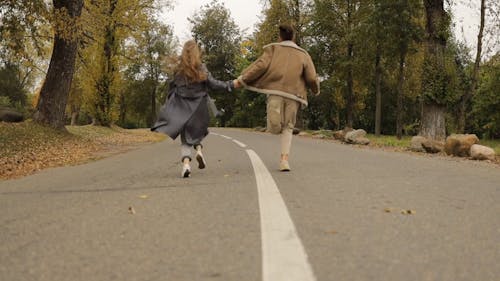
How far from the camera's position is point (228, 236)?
3.06 meters

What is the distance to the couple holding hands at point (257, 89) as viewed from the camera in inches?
278

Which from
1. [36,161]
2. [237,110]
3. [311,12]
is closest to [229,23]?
[237,110]

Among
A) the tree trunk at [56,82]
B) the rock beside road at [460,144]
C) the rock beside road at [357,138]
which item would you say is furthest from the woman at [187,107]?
the rock beside road at [357,138]

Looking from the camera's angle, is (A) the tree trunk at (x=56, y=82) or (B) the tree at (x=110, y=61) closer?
(A) the tree trunk at (x=56, y=82)

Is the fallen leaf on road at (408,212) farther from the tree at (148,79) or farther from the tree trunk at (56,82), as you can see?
the tree at (148,79)

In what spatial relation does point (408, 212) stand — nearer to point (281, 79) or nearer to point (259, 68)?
point (281, 79)

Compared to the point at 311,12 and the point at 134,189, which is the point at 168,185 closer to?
the point at 134,189

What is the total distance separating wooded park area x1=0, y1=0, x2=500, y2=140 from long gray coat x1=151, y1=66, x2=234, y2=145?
14.6 inches

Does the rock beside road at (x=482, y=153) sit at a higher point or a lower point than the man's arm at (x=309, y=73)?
lower

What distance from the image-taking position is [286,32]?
729cm

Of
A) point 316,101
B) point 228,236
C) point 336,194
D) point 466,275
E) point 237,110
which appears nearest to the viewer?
point 466,275

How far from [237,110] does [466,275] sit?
5310cm

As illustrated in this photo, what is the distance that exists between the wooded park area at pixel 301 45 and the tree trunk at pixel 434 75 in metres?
0.04

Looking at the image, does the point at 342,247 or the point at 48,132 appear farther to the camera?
the point at 48,132
